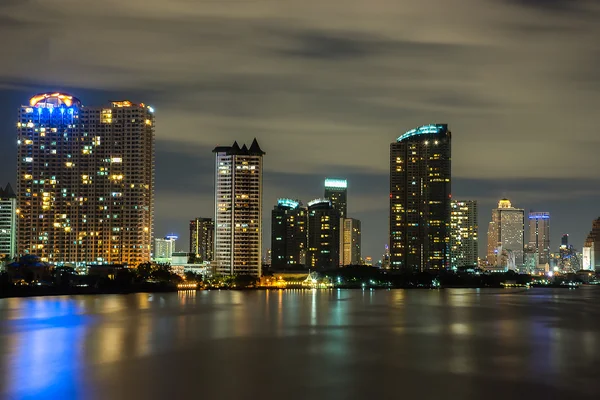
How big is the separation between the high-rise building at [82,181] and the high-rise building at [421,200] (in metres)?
75.2

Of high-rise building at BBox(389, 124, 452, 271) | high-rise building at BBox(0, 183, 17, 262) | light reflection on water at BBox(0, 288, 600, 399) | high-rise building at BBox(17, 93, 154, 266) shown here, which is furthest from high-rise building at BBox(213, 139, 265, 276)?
light reflection on water at BBox(0, 288, 600, 399)

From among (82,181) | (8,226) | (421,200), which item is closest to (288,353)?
(82,181)

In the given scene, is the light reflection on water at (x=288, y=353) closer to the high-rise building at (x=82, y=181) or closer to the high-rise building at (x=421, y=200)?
the high-rise building at (x=82, y=181)

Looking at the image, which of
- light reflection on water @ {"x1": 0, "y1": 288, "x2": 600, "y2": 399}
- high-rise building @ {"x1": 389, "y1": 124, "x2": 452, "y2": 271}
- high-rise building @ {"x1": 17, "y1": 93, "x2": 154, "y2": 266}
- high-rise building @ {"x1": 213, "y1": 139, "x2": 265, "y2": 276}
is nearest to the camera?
light reflection on water @ {"x1": 0, "y1": 288, "x2": 600, "y2": 399}

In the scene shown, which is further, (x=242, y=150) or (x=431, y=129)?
(x=431, y=129)

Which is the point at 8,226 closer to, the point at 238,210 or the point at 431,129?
the point at 238,210

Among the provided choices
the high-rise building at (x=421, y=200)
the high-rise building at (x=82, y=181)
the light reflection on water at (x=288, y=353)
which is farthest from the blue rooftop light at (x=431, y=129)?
the light reflection on water at (x=288, y=353)

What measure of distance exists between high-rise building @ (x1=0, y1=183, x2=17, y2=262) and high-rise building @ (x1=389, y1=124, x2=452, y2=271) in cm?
8951

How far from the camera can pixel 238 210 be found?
14038cm

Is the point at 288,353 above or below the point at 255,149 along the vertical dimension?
below

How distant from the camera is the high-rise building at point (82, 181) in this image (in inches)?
5079

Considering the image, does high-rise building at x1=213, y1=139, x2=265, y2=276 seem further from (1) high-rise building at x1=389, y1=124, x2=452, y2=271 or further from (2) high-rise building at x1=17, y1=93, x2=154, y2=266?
(1) high-rise building at x1=389, y1=124, x2=452, y2=271

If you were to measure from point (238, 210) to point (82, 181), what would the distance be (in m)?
28.5

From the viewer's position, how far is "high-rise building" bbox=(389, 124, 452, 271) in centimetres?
18550
